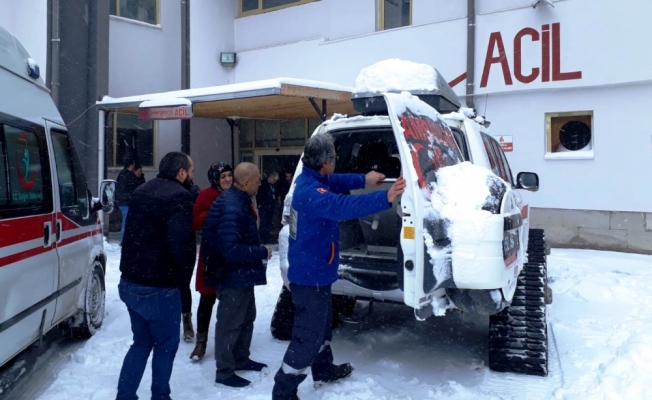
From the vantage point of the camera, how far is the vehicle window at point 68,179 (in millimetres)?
4867

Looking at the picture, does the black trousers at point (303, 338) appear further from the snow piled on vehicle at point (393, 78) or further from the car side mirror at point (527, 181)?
the car side mirror at point (527, 181)

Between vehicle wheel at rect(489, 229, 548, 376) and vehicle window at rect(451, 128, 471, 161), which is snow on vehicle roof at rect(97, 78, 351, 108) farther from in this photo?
vehicle wheel at rect(489, 229, 548, 376)

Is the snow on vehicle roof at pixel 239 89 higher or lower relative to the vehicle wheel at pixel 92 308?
higher

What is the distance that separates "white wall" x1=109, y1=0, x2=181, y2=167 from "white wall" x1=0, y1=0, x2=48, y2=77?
1.56 m

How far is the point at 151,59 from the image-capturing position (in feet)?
Answer: 45.9

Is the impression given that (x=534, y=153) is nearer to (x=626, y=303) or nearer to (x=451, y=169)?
(x=626, y=303)

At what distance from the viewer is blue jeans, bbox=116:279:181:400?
3656mm

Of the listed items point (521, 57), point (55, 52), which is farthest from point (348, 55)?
point (55, 52)

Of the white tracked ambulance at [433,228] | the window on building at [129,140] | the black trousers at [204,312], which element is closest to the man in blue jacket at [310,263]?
the white tracked ambulance at [433,228]

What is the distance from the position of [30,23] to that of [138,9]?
257 cm

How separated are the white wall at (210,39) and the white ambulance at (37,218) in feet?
30.3

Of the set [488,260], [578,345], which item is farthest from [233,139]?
[488,260]

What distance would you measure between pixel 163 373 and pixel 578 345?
12.1ft

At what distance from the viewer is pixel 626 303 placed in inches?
266
